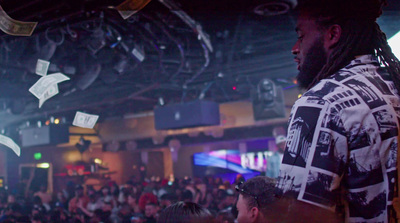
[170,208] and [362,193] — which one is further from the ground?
[362,193]

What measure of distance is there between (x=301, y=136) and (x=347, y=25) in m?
0.27

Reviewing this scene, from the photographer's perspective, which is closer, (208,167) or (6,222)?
(6,222)

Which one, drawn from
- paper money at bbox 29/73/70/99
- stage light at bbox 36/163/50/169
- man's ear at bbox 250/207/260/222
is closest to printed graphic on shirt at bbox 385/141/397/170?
man's ear at bbox 250/207/260/222

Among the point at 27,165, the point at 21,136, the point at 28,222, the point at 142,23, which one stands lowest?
the point at 28,222

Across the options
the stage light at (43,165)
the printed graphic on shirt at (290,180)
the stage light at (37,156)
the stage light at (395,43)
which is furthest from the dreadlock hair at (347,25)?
the stage light at (43,165)

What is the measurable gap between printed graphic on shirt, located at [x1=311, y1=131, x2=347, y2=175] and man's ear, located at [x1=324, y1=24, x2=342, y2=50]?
0.22m

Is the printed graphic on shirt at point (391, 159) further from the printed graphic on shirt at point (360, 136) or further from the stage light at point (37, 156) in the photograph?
the stage light at point (37, 156)

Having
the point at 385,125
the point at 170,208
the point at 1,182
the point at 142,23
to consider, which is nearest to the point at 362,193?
the point at 385,125

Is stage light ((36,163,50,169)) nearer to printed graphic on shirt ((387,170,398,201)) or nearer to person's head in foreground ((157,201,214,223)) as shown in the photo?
person's head in foreground ((157,201,214,223))

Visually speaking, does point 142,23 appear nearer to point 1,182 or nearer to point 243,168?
point 1,182

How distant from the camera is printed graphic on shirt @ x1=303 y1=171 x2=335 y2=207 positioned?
2.13 feet

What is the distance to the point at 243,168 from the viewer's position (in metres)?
12.8

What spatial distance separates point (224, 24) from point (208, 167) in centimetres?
897

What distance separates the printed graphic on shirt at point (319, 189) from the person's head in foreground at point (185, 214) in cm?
102
